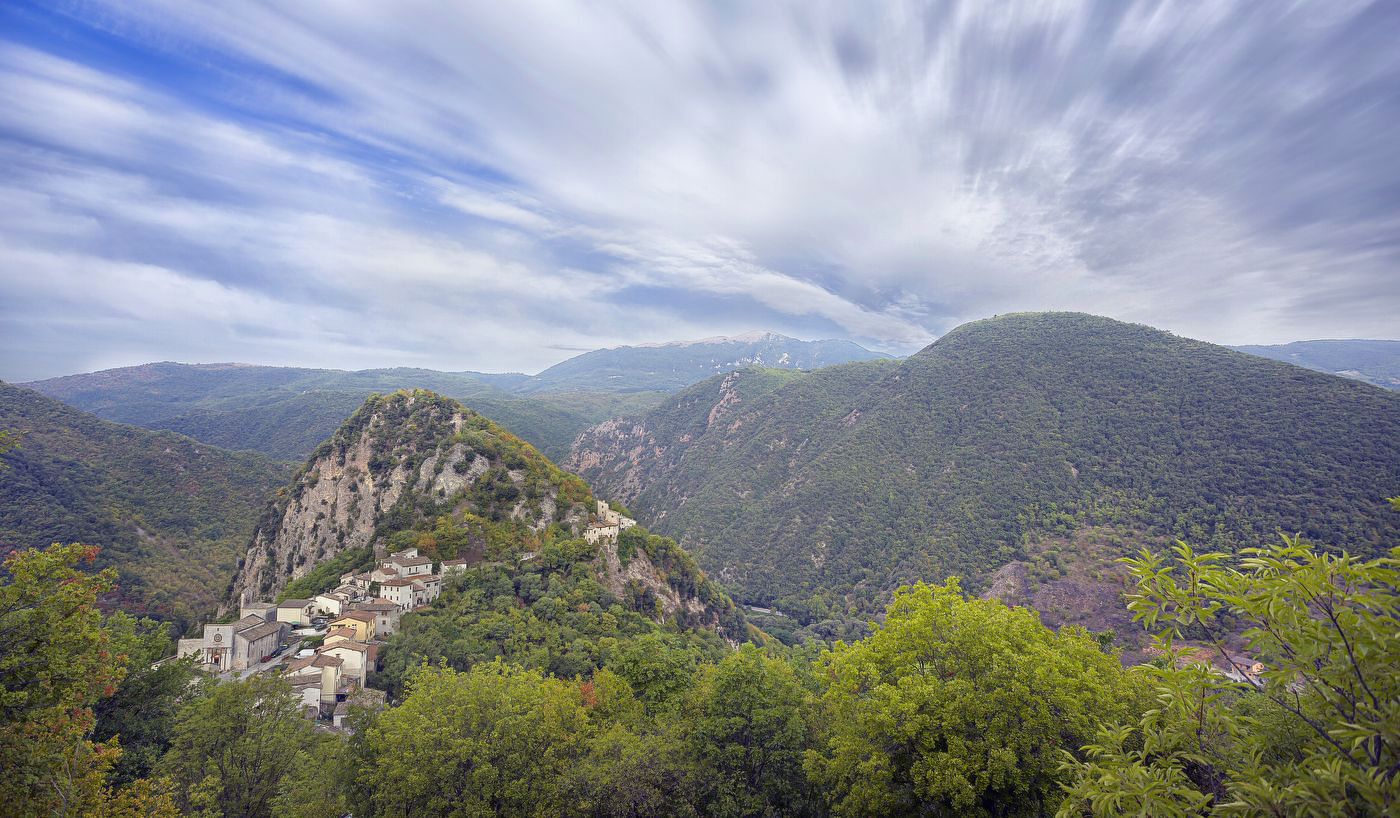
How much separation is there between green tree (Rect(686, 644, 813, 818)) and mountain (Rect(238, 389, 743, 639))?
35554 millimetres

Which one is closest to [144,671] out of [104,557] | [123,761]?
[123,761]

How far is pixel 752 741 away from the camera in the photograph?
18.4 m

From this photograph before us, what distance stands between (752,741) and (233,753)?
19946 mm

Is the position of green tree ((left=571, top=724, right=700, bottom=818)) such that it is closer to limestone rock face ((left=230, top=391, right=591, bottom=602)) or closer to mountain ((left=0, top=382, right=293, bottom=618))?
limestone rock face ((left=230, top=391, right=591, bottom=602))

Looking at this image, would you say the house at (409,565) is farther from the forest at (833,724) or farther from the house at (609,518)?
the forest at (833,724)

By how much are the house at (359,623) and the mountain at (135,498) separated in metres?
52.1

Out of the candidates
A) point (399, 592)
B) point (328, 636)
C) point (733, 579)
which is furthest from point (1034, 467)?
point (328, 636)

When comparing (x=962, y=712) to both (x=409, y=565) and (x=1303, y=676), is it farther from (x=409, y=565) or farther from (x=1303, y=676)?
(x=409, y=565)

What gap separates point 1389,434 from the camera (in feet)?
235

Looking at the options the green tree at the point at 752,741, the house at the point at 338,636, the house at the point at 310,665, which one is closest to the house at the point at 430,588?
the house at the point at 338,636

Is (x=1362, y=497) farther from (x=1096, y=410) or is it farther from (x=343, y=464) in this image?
(x=343, y=464)

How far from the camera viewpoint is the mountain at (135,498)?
2891 inches

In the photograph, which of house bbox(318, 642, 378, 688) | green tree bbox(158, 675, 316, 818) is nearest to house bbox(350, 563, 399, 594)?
house bbox(318, 642, 378, 688)

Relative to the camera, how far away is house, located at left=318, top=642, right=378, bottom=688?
33.2m
